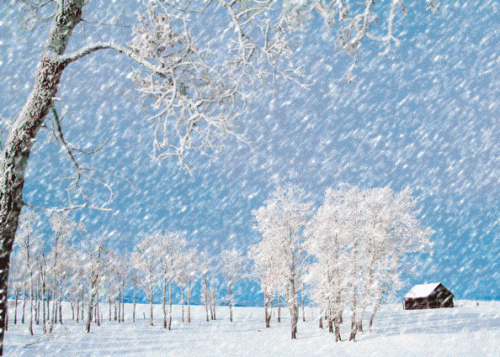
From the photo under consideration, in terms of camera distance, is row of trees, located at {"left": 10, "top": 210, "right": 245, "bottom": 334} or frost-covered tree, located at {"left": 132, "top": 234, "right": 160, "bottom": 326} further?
frost-covered tree, located at {"left": 132, "top": 234, "right": 160, "bottom": 326}

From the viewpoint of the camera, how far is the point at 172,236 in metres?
37.9

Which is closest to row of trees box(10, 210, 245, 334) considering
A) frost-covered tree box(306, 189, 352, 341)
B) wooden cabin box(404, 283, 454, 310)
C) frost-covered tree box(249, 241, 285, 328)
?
frost-covered tree box(249, 241, 285, 328)

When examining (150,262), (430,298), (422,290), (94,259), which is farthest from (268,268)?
(422,290)

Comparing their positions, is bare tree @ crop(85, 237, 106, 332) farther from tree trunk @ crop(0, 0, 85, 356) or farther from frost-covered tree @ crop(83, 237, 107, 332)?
tree trunk @ crop(0, 0, 85, 356)

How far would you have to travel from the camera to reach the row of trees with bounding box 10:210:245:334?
90.7 ft

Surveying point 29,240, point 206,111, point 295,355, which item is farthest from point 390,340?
point 29,240

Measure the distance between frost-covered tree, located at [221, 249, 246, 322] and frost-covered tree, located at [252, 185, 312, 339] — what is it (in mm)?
28407

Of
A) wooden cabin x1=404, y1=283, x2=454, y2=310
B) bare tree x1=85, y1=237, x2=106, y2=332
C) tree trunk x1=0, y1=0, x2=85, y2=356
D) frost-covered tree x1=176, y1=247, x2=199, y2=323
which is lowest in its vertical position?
wooden cabin x1=404, y1=283, x2=454, y2=310

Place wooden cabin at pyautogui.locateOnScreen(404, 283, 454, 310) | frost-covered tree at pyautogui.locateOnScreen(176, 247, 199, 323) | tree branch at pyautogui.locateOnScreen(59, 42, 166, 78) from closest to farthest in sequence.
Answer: tree branch at pyautogui.locateOnScreen(59, 42, 166, 78)
frost-covered tree at pyautogui.locateOnScreen(176, 247, 199, 323)
wooden cabin at pyautogui.locateOnScreen(404, 283, 454, 310)

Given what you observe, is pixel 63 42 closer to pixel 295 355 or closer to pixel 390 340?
pixel 295 355

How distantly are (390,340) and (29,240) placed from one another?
3097 cm

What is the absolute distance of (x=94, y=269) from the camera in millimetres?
31828

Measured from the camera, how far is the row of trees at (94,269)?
90.7 ft

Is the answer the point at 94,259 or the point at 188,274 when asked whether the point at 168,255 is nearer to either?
the point at 94,259
